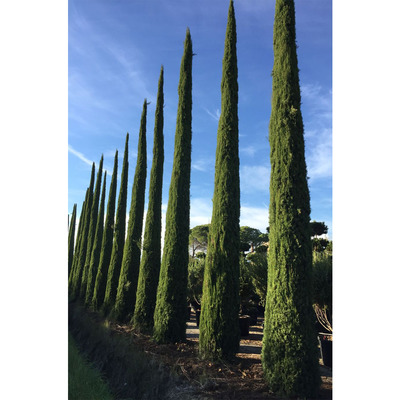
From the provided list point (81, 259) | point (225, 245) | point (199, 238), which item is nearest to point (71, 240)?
point (81, 259)

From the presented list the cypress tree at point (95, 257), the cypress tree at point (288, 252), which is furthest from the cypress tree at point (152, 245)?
the cypress tree at point (95, 257)

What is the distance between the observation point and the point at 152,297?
10430mm

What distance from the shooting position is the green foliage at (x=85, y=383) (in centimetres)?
617

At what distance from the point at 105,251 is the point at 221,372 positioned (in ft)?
41.1

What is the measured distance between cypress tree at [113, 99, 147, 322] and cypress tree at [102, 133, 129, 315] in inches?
69.8

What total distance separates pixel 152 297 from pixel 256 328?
4519mm

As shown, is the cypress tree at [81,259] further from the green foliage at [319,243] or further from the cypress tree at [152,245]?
the green foliage at [319,243]

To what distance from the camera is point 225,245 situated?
23.1 feet

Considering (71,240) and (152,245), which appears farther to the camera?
(71,240)

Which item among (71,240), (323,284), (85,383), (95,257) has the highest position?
(71,240)

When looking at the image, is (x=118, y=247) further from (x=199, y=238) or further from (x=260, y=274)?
(x=199, y=238)

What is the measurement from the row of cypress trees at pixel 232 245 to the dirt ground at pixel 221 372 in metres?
0.28
